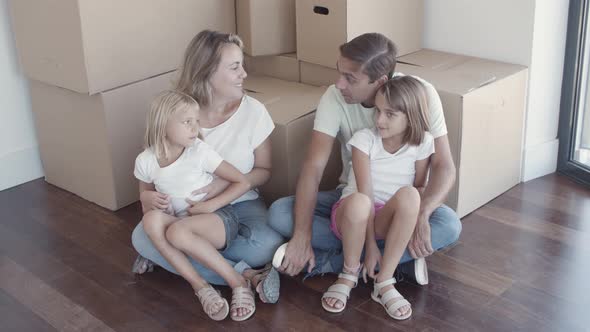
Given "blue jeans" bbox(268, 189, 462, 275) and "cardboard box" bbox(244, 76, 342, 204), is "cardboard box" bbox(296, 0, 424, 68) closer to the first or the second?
"cardboard box" bbox(244, 76, 342, 204)

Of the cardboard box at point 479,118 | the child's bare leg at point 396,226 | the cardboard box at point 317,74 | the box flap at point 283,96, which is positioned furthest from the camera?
the cardboard box at point 317,74

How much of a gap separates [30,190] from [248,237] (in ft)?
3.79

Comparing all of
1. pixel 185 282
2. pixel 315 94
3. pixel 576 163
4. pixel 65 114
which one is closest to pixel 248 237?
pixel 185 282

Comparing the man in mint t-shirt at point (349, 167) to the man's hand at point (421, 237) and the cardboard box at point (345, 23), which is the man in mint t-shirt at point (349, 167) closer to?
the man's hand at point (421, 237)

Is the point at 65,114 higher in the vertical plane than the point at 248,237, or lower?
higher

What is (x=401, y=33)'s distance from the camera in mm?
2875

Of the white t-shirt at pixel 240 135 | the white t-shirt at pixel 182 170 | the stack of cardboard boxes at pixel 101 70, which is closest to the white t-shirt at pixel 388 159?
the white t-shirt at pixel 240 135

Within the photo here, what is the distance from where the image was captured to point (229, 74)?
2232 mm

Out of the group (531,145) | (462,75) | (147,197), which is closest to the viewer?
(147,197)

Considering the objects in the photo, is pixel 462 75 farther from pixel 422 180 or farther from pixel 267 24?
pixel 267 24

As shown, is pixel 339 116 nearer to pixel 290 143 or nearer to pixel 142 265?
pixel 290 143

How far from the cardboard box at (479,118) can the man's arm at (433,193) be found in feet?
0.92

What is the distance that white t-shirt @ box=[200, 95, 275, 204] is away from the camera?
2.31 meters

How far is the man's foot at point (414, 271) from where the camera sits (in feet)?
7.20
